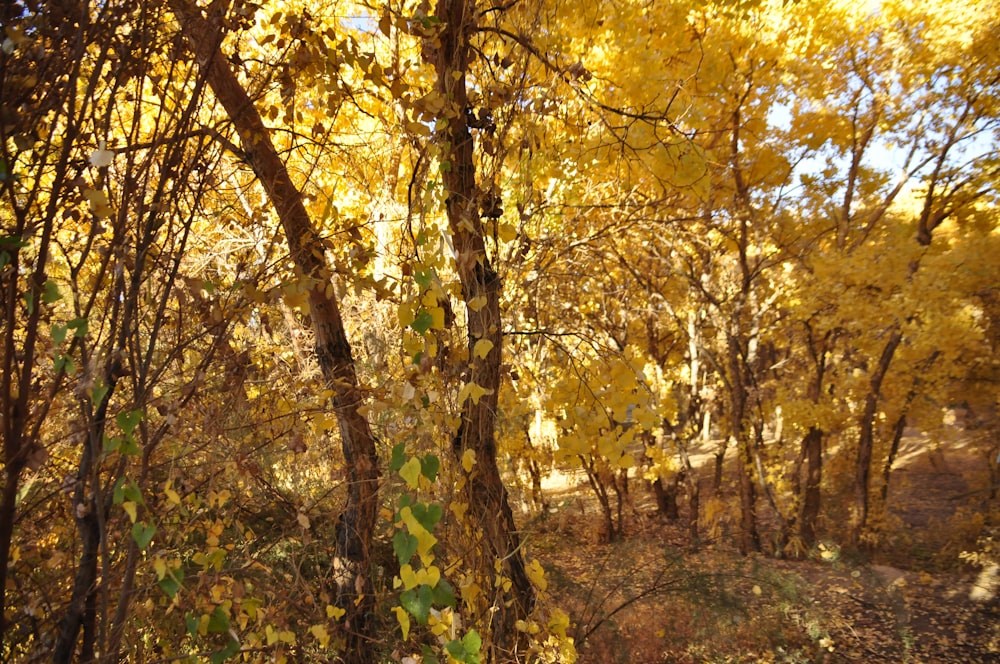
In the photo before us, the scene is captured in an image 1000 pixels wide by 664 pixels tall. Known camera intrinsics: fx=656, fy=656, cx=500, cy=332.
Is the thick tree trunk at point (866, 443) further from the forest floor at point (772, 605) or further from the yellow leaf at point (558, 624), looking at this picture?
the yellow leaf at point (558, 624)

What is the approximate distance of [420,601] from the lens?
119cm

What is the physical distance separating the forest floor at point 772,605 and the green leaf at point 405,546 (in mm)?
3736

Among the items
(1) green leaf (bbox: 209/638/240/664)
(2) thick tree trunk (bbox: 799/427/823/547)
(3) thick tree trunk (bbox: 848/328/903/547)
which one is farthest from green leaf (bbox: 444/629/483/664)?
(2) thick tree trunk (bbox: 799/427/823/547)

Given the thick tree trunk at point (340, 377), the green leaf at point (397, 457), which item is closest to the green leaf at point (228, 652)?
the green leaf at point (397, 457)

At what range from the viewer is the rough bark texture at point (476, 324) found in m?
1.94

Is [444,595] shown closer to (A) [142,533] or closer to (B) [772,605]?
(A) [142,533]

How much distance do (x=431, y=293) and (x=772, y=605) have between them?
21.4 ft

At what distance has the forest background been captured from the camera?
4.25 ft

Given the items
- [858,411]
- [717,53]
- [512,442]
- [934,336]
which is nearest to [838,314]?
[934,336]

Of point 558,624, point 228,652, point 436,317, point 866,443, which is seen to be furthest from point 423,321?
point 866,443

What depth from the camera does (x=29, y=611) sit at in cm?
121

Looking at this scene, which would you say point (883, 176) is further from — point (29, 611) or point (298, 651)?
point (29, 611)

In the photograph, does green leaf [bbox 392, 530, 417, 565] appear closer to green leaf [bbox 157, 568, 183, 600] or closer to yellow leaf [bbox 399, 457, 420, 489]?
yellow leaf [bbox 399, 457, 420, 489]

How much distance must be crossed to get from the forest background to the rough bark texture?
15 millimetres
